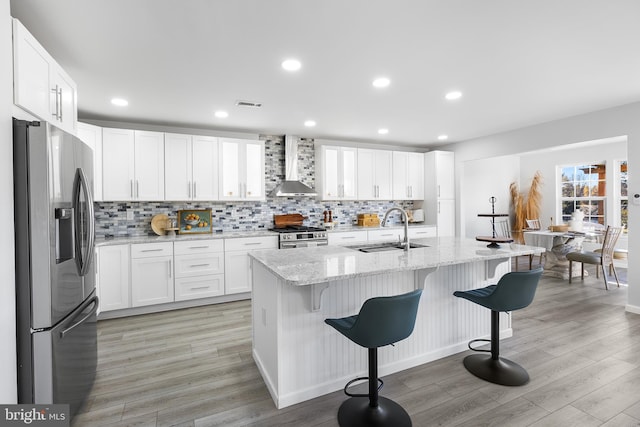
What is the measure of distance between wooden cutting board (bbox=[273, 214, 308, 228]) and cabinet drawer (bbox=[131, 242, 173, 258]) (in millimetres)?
1704

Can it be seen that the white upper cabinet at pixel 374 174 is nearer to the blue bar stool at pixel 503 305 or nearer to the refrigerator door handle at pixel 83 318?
the blue bar stool at pixel 503 305

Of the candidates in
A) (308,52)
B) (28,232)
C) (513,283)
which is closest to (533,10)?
(308,52)

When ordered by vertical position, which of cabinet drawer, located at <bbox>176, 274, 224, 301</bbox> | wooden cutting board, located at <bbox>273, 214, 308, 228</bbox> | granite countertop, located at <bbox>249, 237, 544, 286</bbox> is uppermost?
wooden cutting board, located at <bbox>273, 214, 308, 228</bbox>

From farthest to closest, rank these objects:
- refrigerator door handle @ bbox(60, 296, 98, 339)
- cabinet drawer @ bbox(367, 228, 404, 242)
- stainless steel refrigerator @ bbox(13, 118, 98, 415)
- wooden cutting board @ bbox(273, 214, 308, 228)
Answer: cabinet drawer @ bbox(367, 228, 404, 242)
wooden cutting board @ bbox(273, 214, 308, 228)
refrigerator door handle @ bbox(60, 296, 98, 339)
stainless steel refrigerator @ bbox(13, 118, 98, 415)

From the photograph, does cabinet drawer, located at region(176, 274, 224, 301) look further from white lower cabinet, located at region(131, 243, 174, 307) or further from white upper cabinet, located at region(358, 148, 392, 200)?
white upper cabinet, located at region(358, 148, 392, 200)

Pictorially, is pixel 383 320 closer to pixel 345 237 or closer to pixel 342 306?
pixel 342 306

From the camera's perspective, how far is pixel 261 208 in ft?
16.9

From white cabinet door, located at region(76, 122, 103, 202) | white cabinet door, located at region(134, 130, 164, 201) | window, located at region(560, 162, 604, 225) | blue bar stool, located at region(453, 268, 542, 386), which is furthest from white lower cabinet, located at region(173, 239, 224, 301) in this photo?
window, located at region(560, 162, 604, 225)

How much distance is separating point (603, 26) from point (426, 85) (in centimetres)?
133

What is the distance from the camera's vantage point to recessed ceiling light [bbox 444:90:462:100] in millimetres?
3348

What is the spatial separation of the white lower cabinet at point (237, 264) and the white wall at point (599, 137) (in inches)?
167

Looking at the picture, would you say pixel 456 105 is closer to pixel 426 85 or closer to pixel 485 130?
pixel 426 85

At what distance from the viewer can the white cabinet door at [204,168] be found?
443cm

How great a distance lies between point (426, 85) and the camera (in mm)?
3141
